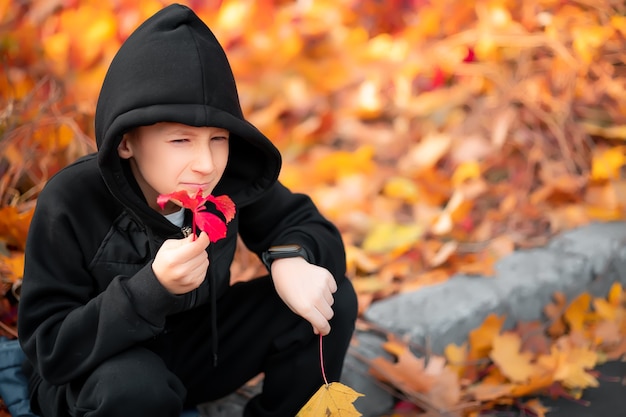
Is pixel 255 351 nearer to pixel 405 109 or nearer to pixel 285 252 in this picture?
pixel 285 252

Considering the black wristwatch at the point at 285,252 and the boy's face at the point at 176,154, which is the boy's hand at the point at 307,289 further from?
the boy's face at the point at 176,154

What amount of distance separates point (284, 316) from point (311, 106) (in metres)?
1.70

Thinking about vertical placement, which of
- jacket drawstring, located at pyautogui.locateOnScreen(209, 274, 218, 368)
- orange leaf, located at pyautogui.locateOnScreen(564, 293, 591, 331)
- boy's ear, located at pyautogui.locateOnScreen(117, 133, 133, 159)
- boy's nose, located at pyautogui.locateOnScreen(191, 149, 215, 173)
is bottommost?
orange leaf, located at pyautogui.locateOnScreen(564, 293, 591, 331)

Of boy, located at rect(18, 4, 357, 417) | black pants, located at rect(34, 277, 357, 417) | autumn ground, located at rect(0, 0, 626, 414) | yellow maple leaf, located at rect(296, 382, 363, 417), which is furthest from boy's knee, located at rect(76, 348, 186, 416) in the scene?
autumn ground, located at rect(0, 0, 626, 414)

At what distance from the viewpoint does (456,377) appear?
1844mm

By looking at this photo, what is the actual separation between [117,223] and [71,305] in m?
0.16

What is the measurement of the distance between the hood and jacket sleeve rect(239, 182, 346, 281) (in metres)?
0.25

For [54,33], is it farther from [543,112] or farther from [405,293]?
[543,112]

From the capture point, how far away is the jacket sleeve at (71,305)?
1.27 m

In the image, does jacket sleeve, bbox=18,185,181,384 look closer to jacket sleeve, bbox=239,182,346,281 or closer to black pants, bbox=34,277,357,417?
black pants, bbox=34,277,357,417

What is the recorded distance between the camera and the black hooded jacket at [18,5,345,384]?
4.16 feet

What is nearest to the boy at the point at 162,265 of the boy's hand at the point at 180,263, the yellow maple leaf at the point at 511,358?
the boy's hand at the point at 180,263

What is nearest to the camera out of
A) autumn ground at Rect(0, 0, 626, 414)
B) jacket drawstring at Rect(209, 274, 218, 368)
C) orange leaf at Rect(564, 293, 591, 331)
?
jacket drawstring at Rect(209, 274, 218, 368)

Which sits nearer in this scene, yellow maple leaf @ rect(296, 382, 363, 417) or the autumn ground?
yellow maple leaf @ rect(296, 382, 363, 417)
